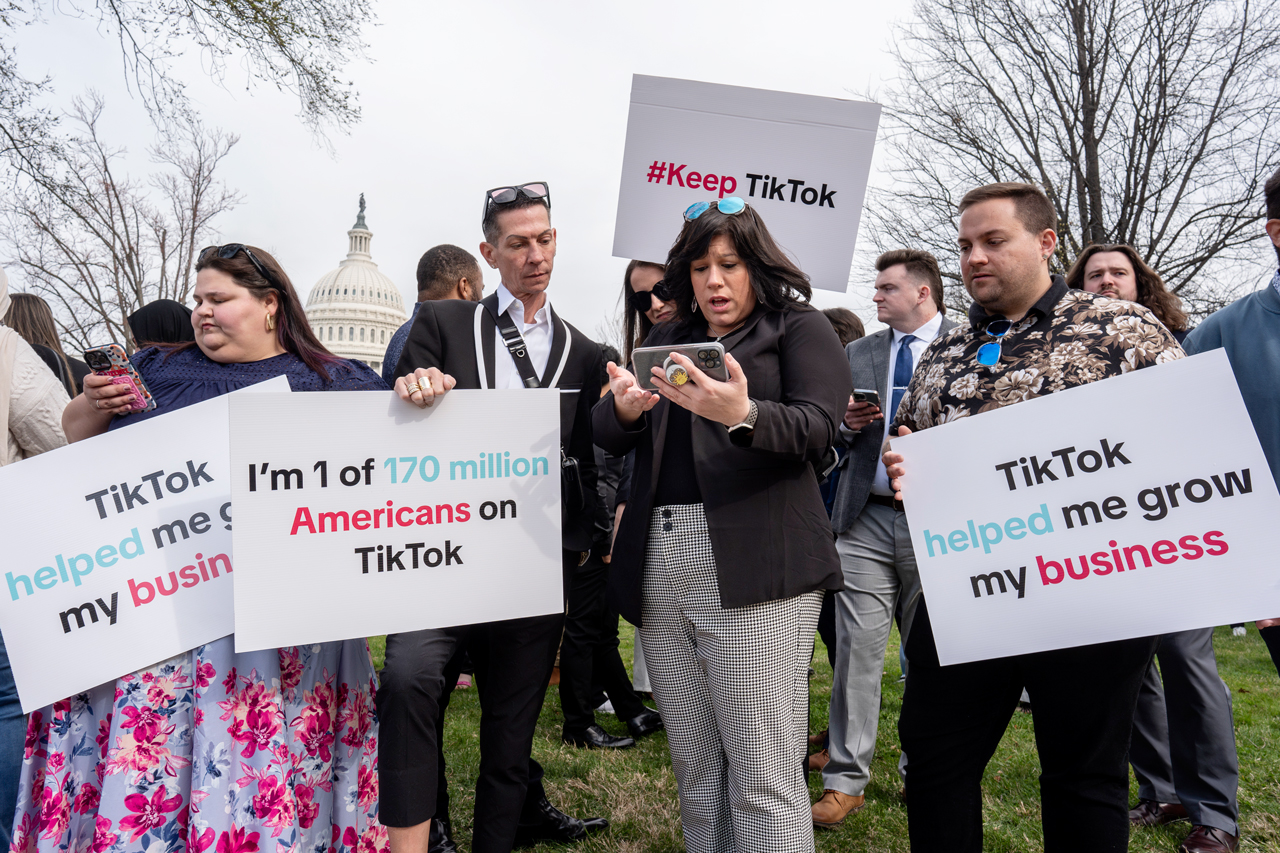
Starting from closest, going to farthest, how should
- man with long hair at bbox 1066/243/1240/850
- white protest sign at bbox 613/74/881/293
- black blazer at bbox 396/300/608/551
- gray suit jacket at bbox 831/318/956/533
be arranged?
black blazer at bbox 396/300/608/551 < man with long hair at bbox 1066/243/1240/850 < white protest sign at bbox 613/74/881/293 < gray suit jacket at bbox 831/318/956/533

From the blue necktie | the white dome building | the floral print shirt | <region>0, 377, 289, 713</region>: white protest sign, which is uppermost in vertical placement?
the white dome building

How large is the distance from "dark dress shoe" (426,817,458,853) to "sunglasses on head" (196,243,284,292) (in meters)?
2.12

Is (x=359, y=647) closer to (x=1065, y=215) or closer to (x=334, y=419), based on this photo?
(x=334, y=419)

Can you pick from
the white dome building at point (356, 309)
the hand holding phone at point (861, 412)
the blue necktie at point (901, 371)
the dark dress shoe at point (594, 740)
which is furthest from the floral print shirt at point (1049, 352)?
the white dome building at point (356, 309)

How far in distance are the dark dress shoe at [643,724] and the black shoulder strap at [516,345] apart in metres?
2.99

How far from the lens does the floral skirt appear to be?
2422 millimetres

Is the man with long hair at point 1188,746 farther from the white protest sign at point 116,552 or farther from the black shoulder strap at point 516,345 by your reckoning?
the white protest sign at point 116,552

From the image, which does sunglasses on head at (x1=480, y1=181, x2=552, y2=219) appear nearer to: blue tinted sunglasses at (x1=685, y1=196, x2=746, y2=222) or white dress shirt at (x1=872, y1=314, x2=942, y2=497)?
blue tinted sunglasses at (x1=685, y1=196, x2=746, y2=222)

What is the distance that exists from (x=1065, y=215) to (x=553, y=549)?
59.2 ft

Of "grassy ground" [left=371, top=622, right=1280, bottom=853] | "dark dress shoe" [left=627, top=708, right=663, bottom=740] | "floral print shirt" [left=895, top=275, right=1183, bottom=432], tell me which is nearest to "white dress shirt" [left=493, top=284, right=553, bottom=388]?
"floral print shirt" [left=895, top=275, right=1183, bottom=432]

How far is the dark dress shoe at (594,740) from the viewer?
16.2ft

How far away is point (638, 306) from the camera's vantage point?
4.28 m

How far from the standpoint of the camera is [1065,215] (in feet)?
57.6

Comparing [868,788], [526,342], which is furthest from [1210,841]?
[526,342]
